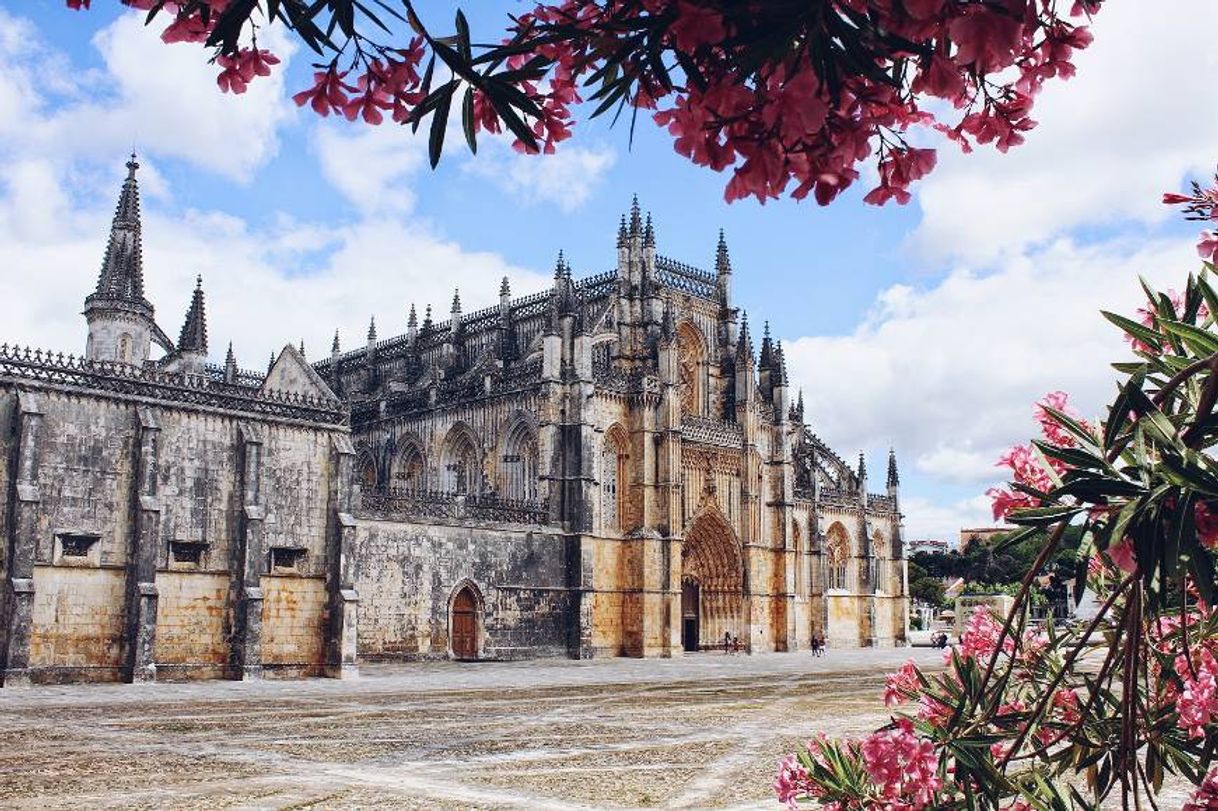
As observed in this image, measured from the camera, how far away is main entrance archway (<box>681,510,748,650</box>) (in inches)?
1886

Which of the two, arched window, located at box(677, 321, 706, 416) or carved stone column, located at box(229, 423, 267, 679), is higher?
arched window, located at box(677, 321, 706, 416)

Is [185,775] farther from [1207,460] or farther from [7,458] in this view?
[7,458]

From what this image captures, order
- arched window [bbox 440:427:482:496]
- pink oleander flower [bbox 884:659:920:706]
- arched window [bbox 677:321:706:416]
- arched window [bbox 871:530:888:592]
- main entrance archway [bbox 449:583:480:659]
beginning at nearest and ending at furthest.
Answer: pink oleander flower [bbox 884:659:920:706] < main entrance archway [bbox 449:583:480:659] < arched window [bbox 440:427:482:496] < arched window [bbox 677:321:706:416] < arched window [bbox 871:530:888:592]

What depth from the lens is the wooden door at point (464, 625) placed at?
1459 inches

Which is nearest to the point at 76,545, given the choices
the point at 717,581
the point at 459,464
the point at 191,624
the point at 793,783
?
the point at 191,624

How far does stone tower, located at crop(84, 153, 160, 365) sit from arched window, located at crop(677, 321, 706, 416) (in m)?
22.5

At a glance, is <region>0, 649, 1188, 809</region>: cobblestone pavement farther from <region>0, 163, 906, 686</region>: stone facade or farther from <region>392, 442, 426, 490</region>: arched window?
<region>392, 442, 426, 490</region>: arched window

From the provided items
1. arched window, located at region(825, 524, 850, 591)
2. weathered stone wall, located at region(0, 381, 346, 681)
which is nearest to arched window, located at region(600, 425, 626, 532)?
weathered stone wall, located at region(0, 381, 346, 681)

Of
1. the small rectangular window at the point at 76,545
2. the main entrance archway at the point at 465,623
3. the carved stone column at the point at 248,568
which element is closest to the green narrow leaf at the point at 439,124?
the small rectangular window at the point at 76,545

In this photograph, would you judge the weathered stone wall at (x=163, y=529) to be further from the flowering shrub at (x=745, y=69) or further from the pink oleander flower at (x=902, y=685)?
the flowering shrub at (x=745, y=69)

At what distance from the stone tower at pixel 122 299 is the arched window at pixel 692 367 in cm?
2251

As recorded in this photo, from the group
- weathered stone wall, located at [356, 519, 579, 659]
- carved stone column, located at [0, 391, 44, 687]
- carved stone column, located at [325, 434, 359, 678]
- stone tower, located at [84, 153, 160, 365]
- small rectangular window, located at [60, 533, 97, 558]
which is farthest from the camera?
stone tower, located at [84, 153, 160, 365]

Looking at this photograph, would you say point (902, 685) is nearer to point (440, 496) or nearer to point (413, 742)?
point (413, 742)

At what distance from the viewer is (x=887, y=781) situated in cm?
374
